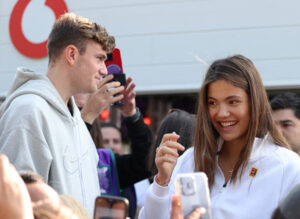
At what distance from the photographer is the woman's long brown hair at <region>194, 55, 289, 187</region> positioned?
2170 millimetres

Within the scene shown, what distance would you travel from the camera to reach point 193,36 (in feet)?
15.4

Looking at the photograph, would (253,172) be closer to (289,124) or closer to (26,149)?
(26,149)

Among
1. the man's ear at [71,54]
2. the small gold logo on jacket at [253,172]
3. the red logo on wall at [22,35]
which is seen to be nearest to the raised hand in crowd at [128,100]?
the man's ear at [71,54]

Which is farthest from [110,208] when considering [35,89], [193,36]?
[193,36]

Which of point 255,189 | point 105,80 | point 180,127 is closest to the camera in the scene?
point 255,189

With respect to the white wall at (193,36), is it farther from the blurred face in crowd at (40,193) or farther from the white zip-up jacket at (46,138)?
the blurred face in crowd at (40,193)

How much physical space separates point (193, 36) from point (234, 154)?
258 cm

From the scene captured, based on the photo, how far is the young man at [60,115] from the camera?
7.37ft

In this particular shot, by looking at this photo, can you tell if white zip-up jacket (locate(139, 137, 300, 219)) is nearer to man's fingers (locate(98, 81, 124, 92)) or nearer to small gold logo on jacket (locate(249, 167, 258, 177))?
small gold logo on jacket (locate(249, 167, 258, 177))

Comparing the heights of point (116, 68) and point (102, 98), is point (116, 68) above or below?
above

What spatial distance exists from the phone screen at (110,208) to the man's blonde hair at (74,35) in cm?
165

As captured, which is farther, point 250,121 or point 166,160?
point 250,121

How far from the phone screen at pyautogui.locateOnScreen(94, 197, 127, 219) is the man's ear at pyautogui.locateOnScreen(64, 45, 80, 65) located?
1606 millimetres

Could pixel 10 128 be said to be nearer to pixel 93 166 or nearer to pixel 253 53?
pixel 93 166
